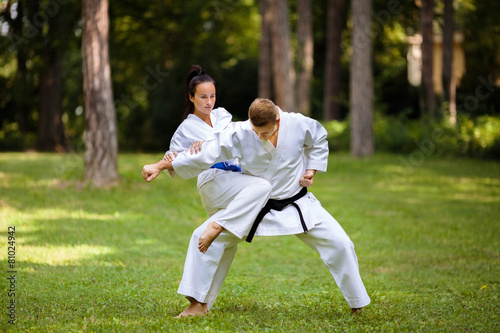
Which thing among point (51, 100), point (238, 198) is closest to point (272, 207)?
point (238, 198)

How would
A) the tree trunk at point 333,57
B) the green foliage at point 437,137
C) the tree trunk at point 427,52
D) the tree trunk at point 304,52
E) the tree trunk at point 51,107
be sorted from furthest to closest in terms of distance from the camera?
1. the tree trunk at point 333,57
2. the tree trunk at point 51,107
3. the tree trunk at point 304,52
4. the tree trunk at point 427,52
5. the green foliage at point 437,137

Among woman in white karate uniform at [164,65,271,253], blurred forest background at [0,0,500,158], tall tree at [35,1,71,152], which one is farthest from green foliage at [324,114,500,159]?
woman in white karate uniform at [164,65,271,253]

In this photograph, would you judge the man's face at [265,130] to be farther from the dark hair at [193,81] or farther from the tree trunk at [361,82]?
the tree trunk at [361,82]

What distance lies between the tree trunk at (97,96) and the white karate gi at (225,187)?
7508 mm

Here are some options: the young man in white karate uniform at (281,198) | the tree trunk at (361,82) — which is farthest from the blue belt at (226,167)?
the tree trunk at (361,82)

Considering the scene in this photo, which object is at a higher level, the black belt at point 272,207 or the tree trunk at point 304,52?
the tree trunk at point 304,52

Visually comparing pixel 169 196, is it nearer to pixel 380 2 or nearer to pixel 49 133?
pixel 49 133

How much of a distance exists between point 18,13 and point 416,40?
28855mm

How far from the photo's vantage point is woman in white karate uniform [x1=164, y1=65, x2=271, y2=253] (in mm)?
4660

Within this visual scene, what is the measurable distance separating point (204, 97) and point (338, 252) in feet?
5.44

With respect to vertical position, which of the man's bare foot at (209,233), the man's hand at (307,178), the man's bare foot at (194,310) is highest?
the man's hand at (307,178)

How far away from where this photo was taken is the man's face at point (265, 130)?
455cm

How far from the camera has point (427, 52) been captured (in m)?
22.0

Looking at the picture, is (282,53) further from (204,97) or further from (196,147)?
(196,147)
